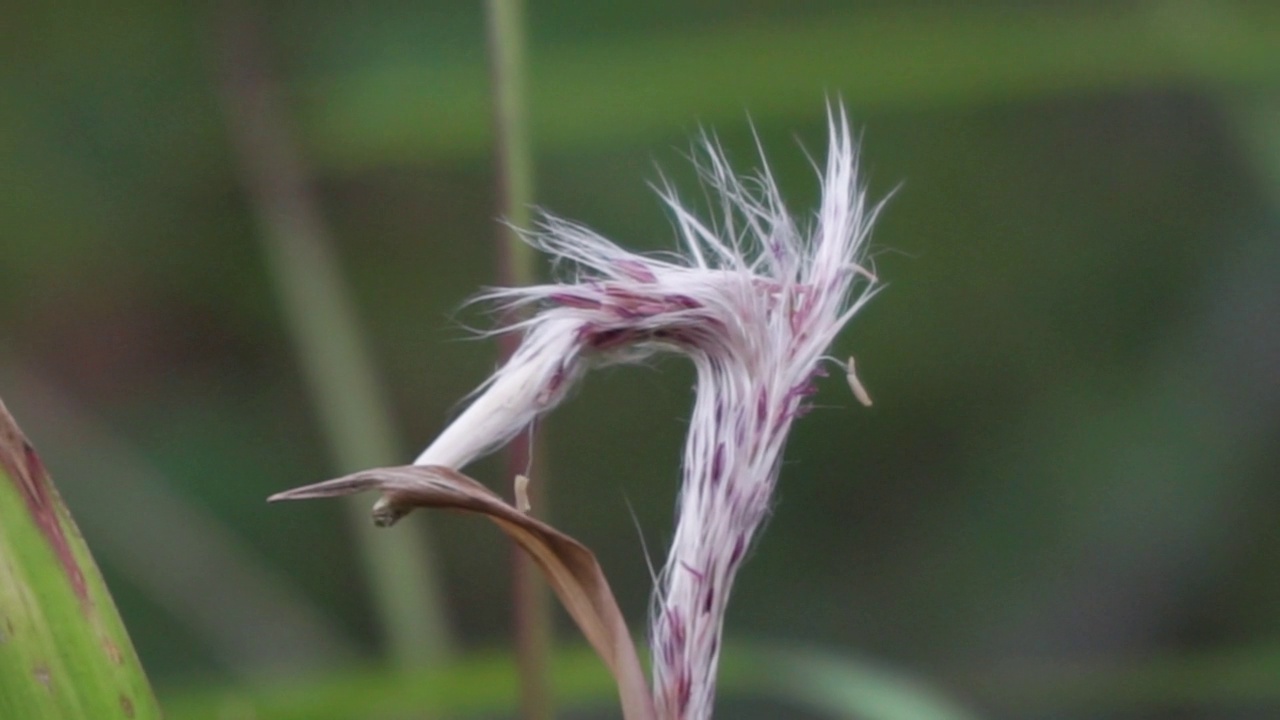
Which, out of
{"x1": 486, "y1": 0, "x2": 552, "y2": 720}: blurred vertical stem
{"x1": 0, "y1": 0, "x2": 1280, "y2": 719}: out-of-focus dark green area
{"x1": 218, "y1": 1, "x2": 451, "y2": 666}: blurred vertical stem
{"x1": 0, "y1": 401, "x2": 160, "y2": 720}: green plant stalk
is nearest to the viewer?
{"x1": 0, "y1": 401, "x2": 160, "y2": 720}: green plant stalk

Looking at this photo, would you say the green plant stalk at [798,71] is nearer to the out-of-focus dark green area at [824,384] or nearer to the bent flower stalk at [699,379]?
the out-of-focus dark green area at [824,384]

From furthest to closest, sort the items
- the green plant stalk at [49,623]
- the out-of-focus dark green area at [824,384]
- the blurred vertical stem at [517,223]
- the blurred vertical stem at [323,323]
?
1. the out-of-focus dark green area at [824,384]
2. the blurred vertical stem at [323,323]
3. the blurred vertical stem at [517,223]
4. the green plant stalk at [49,623]

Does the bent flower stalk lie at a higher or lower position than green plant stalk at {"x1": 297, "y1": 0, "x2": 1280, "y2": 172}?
lower

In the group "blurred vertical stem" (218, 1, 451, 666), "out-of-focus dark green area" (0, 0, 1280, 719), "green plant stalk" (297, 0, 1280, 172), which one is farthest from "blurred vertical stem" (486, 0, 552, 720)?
"out-of-focus dark green area" (0, 0, 1280, 719)

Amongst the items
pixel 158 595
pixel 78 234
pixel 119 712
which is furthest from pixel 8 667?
pixel 78 234

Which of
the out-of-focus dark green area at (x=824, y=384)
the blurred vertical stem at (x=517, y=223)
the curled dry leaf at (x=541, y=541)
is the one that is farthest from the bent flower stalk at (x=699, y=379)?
the out-of-focus dark green area at (x=824, y=384)

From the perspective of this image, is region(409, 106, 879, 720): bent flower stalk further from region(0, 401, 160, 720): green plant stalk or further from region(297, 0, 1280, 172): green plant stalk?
region(297, 0, 1280, 172): green plant stalk

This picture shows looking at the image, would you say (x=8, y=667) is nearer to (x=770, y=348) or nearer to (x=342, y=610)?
(x=770, y=348)
